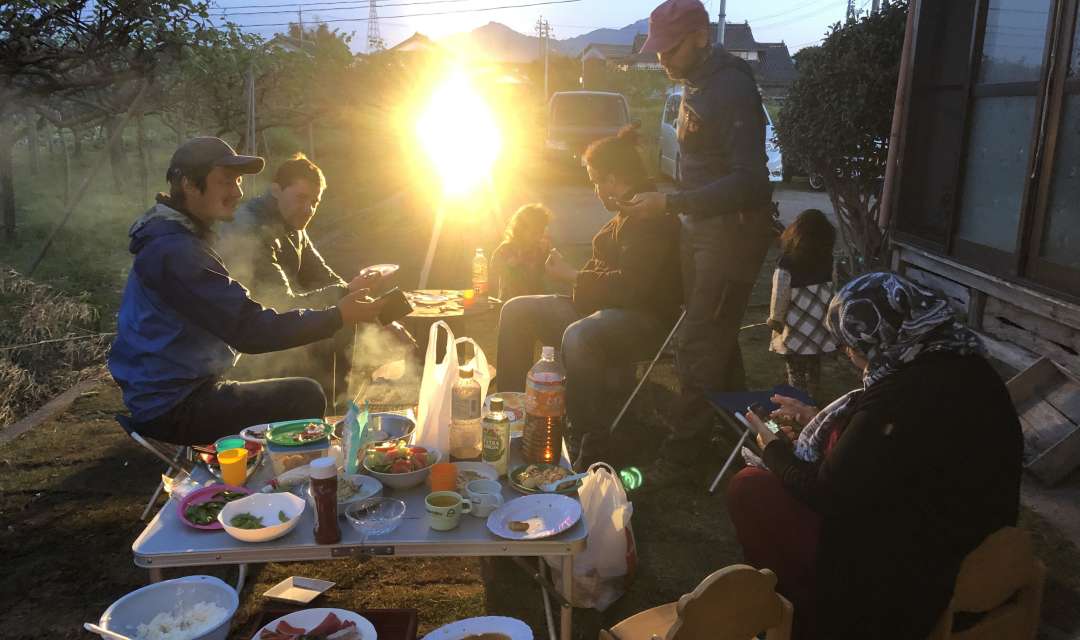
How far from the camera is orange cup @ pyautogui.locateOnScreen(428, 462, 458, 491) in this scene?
2594mm

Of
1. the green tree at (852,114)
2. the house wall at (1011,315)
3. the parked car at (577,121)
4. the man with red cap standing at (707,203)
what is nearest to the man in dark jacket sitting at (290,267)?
the man with red cap standing at (707,203)

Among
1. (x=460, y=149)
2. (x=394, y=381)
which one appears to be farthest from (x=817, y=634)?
(x=460, y=149)

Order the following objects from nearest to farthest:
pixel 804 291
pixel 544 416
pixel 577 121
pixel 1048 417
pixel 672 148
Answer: pixel 544 416
pixel 1048 417
pixel 804 291
pixel 672 148
pixel 577 121

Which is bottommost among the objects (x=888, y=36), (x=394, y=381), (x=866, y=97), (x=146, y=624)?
(x=394, y=381)

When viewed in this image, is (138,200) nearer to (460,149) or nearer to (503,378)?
(460,149)

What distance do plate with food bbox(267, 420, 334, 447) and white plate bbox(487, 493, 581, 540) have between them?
32.9 inches

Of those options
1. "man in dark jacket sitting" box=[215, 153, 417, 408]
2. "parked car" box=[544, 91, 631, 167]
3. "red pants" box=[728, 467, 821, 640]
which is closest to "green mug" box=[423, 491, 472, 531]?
"red pants" box=[728, 467, 821, 640]

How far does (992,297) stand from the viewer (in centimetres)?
527

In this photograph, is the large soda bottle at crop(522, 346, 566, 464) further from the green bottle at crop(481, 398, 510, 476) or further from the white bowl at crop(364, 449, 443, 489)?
the white bowl at crop(364, 449, 443, 489)

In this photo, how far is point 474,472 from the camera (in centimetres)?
279

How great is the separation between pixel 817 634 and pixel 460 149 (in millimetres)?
21909

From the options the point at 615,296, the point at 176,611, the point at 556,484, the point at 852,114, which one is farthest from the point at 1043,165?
the point at 176,611

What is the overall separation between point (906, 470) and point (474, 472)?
4.65ft

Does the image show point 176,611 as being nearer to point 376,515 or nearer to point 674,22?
point 376,515
